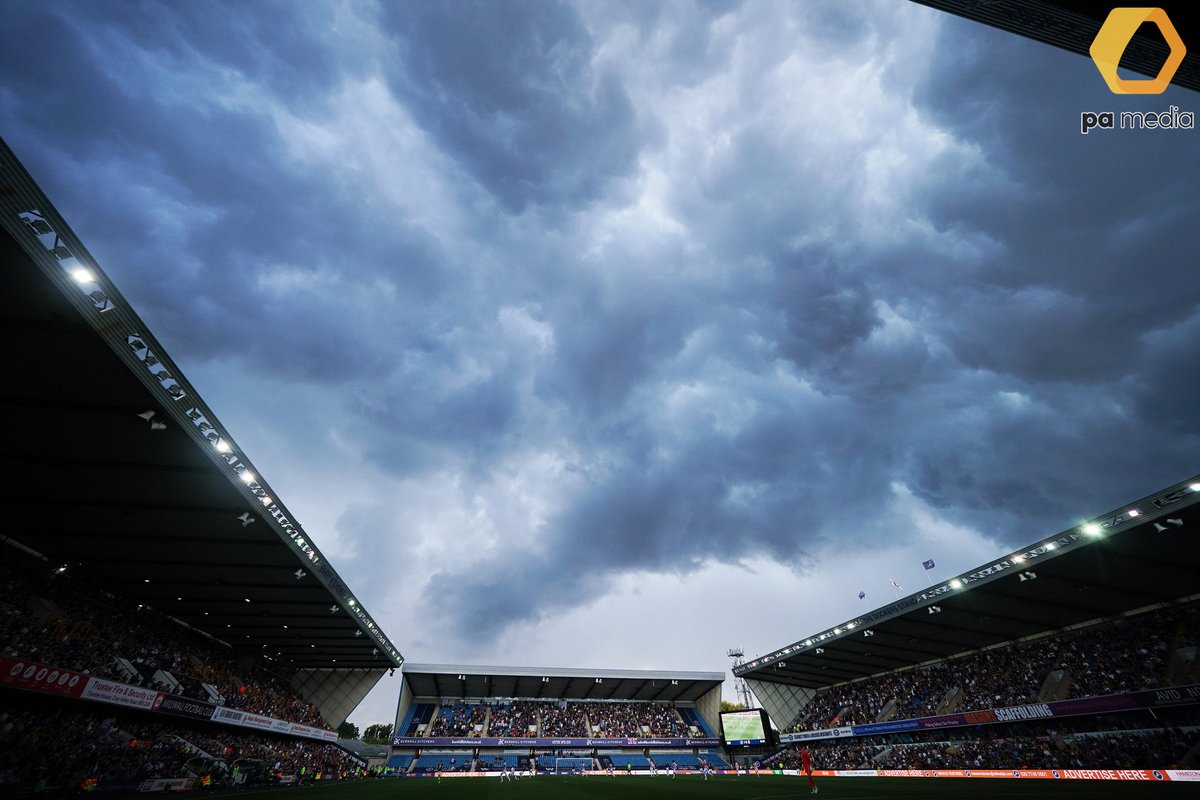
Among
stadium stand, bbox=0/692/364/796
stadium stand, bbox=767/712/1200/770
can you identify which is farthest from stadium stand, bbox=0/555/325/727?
stadium stand, bbox=767/712/1200/770

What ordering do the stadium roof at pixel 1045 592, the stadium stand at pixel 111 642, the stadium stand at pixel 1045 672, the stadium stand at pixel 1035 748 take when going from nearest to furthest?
the stadium stand at pixel 111 642 < the stadium roof at pixel 1045 592 < the stadium stand at pixel 1035 748 < the stadium stand at pixel 1045 672

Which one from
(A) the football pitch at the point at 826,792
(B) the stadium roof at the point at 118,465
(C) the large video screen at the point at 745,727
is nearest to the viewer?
(B) the stadium roof at the point at 118,465

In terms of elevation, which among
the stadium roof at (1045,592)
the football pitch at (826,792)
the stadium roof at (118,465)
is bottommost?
the football pitch at (826,792)

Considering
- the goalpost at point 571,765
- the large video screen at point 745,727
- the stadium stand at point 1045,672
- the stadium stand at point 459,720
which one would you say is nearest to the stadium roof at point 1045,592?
the stadium stand at point 1045,672

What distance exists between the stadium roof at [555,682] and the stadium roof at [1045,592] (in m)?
14.4

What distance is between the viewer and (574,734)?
51.0 m

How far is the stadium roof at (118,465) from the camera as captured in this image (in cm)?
1009

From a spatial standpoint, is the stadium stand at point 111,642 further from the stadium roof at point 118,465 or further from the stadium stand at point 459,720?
the stadium stand at point 459,720

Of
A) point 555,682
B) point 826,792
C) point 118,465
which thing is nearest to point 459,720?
point 555,682

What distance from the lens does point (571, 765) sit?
49375mm

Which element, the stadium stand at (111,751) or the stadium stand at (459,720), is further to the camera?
the stadium stand at (459,720)

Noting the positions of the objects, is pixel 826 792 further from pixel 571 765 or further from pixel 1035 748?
pixel 571 765

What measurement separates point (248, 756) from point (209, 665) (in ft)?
22.6

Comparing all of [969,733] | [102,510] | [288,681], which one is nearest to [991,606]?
[969,733]
